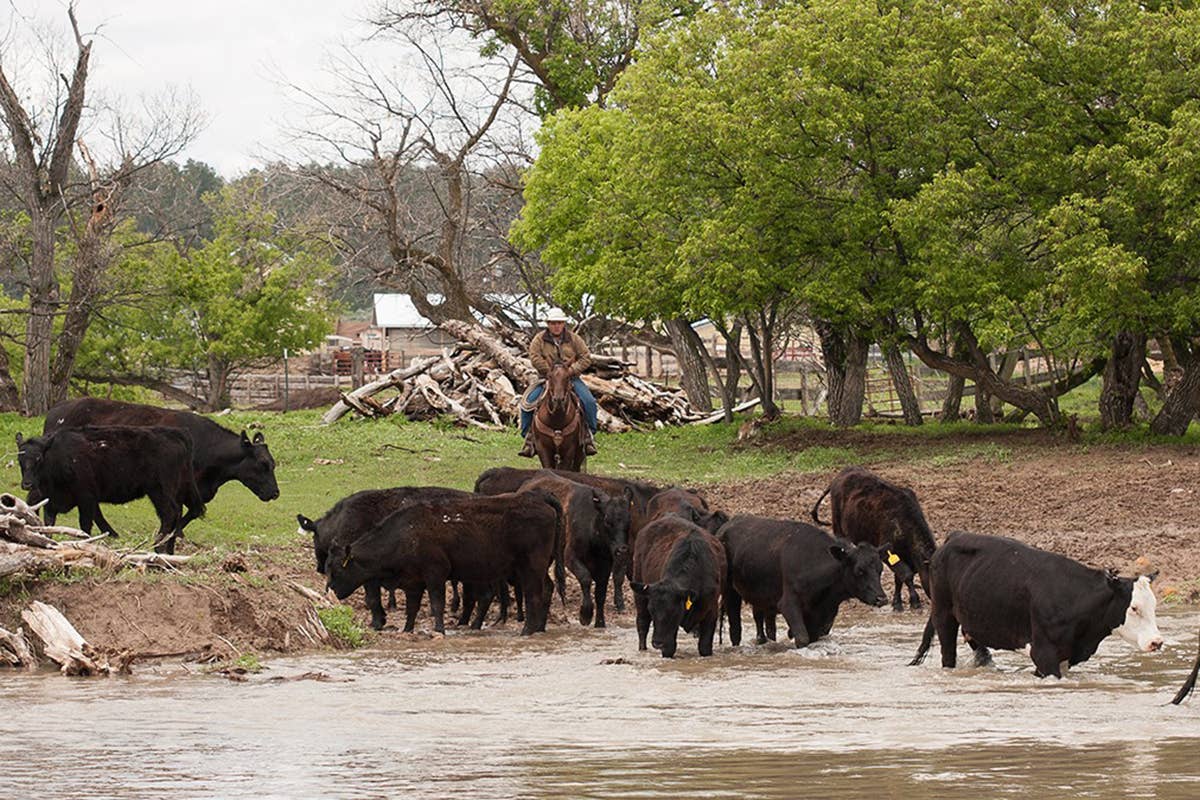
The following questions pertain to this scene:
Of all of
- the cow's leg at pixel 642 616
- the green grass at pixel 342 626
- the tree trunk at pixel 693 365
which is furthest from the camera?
the tree trunk at pixel 693 365

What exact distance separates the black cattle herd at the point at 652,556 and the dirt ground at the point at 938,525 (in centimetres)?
64

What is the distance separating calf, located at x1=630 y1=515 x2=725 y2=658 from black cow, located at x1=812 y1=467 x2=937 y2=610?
9.66 feet

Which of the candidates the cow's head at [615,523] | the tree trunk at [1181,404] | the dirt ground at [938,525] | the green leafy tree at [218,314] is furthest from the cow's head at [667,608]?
the green leafy tree at [218,314]

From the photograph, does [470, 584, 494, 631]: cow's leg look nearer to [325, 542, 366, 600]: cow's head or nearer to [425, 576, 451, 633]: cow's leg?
[425, 576, 451, 633]: cow's leg

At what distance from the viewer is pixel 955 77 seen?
30312 mm

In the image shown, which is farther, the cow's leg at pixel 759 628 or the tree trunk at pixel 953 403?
the tree trunk at pixel 953 403

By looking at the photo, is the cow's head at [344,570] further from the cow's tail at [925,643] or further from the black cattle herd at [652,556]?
the cow's tail at [925,643]

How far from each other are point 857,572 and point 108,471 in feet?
26.3

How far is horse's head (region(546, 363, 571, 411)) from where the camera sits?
2294 centimetres

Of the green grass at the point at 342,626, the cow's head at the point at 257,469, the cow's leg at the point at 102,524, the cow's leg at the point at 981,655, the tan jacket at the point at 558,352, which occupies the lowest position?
the cow's leg at the point at 981,655

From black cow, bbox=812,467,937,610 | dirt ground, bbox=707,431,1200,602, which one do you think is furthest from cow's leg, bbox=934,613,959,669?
dirt ground, bbox=707,431,1200,602

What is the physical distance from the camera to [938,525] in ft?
66.8

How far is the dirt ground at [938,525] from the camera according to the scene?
41.6 ft

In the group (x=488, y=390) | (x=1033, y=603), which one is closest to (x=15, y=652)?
(x=1033, y=603)
